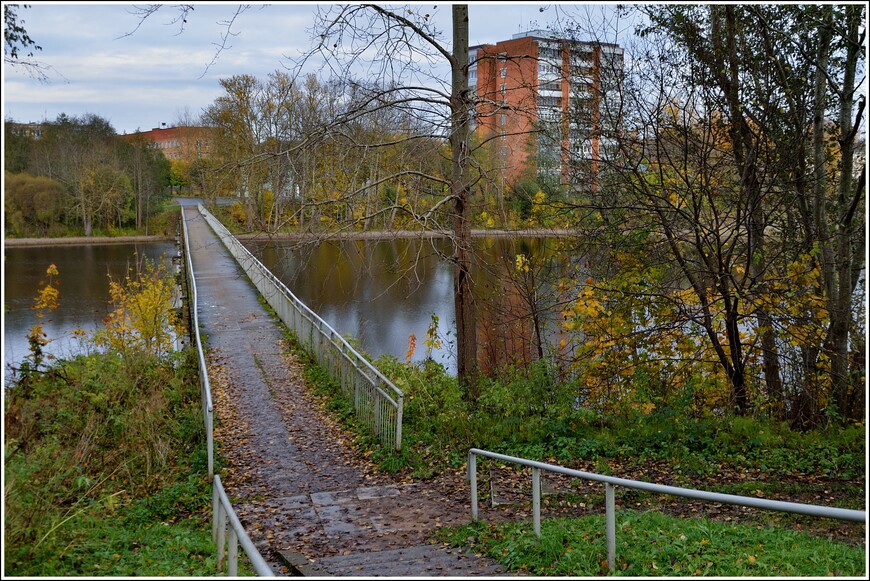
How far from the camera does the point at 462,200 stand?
10.7 meters

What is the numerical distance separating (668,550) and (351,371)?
23.5 ft

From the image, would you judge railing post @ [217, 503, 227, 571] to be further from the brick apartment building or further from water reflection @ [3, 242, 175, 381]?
water reflection @ [3, 242, 175, 381]

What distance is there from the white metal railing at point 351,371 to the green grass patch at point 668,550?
318 cm

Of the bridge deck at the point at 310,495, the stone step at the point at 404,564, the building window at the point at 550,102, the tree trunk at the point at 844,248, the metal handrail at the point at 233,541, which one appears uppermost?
the building window at the point at 550,102

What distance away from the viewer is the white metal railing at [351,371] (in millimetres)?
9164

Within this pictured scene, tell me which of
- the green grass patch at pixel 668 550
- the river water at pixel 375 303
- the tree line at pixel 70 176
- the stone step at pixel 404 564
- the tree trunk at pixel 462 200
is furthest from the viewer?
the river water at pixel 375 303

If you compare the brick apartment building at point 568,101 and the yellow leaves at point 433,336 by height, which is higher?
the brick apartment building at point 568,101

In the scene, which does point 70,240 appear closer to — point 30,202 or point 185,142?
point 30,202

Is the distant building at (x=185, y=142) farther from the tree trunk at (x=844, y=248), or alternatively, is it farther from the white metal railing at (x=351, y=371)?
the tree trunk at (x=844, y=248)

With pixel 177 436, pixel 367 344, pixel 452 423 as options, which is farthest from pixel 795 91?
A: pixel 367 344

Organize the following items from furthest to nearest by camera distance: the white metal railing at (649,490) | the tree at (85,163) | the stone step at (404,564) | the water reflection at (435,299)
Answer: the water reflection at (435,299), the tree at (85,163), the stone step at (404,564), the white metal railing at (649,490)

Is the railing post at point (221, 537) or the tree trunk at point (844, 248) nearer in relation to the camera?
the railing post at point (221, 537)

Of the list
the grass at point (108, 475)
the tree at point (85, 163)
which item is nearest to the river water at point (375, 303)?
the tree at point (85, 163)

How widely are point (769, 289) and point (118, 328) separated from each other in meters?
14.0
